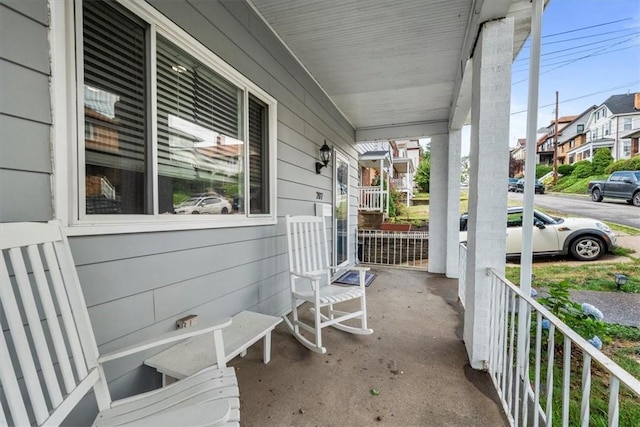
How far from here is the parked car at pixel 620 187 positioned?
4.86 ft

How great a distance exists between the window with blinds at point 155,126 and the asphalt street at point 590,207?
2.28 m

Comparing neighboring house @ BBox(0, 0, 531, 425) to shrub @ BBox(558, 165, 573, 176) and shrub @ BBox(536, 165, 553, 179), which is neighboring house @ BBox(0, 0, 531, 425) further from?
shrub @ BBox(558, 165, 573, 176)

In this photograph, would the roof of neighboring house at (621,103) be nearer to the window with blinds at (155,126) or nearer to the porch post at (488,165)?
the porch post at (488,165)

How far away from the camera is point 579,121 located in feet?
6.01

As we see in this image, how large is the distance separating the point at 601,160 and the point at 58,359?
2809 millimetres

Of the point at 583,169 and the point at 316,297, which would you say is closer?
the point at 583,169

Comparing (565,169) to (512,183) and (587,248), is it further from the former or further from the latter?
(587,248)

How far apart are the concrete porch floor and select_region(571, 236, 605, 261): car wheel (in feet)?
5.03

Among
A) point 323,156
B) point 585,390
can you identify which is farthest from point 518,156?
point 323,156

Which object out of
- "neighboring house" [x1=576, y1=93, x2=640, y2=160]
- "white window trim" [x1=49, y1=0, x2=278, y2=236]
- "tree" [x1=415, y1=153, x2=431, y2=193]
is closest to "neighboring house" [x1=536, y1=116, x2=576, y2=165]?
"neighboring house" [x1=576, y1=93, x2=640, y2=160]

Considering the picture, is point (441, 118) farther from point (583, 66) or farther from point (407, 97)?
point (583, 66)

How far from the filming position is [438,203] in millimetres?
5027

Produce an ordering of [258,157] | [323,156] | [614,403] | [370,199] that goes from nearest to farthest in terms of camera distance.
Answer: [614,403] → [258,157] → [323,156] → [370,199]

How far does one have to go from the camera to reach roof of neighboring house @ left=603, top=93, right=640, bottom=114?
4.79 ft
